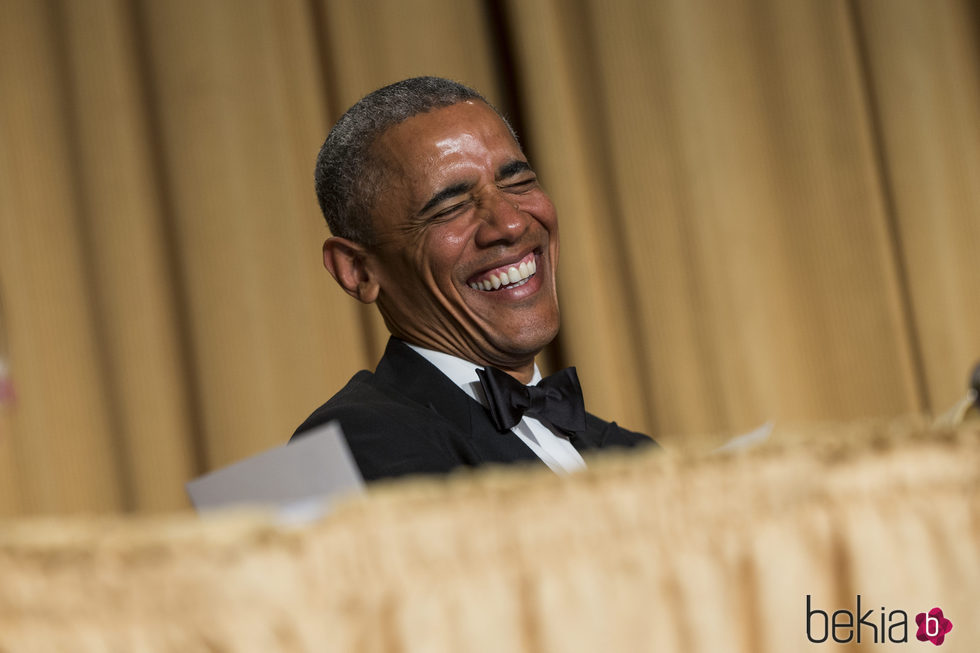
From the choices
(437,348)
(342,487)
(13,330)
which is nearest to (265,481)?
(342,487)

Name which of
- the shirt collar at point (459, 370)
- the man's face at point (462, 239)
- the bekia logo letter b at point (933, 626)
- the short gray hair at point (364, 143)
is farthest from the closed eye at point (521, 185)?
the bekia logo letter b at point (933, 626)

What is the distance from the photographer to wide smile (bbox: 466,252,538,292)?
46.6 inches

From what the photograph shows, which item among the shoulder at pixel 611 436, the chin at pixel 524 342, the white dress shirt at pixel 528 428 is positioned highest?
the chin at pixel 524 342

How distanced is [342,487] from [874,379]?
81.4 inches

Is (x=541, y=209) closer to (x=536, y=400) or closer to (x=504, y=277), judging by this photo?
(x=504, y=277)

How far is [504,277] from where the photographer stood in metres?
1.19

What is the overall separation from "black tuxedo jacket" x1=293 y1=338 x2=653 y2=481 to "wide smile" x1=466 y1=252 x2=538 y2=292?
0.36ft

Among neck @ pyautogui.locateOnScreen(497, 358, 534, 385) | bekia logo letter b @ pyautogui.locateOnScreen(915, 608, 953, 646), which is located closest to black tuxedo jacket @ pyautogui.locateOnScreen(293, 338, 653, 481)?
neck @ pyautogui.locateOnScreen(497, 358, 534, 385)

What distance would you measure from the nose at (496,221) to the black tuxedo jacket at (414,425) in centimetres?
15

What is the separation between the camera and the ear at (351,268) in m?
1.21

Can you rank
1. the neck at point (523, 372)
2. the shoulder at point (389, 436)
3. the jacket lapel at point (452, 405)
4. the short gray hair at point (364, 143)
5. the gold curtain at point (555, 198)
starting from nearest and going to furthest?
1. the shoulder at point (389, 436)
2. the jacket lapel at point (452, 405)
3. the short gray hair at point (364, 143)
4. the neck at point (523, 372)
5. the gold curtain at point (555, 198)

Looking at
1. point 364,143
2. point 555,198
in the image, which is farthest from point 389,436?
point 555,198

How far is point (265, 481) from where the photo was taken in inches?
16.7

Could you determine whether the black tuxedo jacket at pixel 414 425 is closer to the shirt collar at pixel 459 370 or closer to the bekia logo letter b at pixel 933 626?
the shirt collar at pixel 459 370
